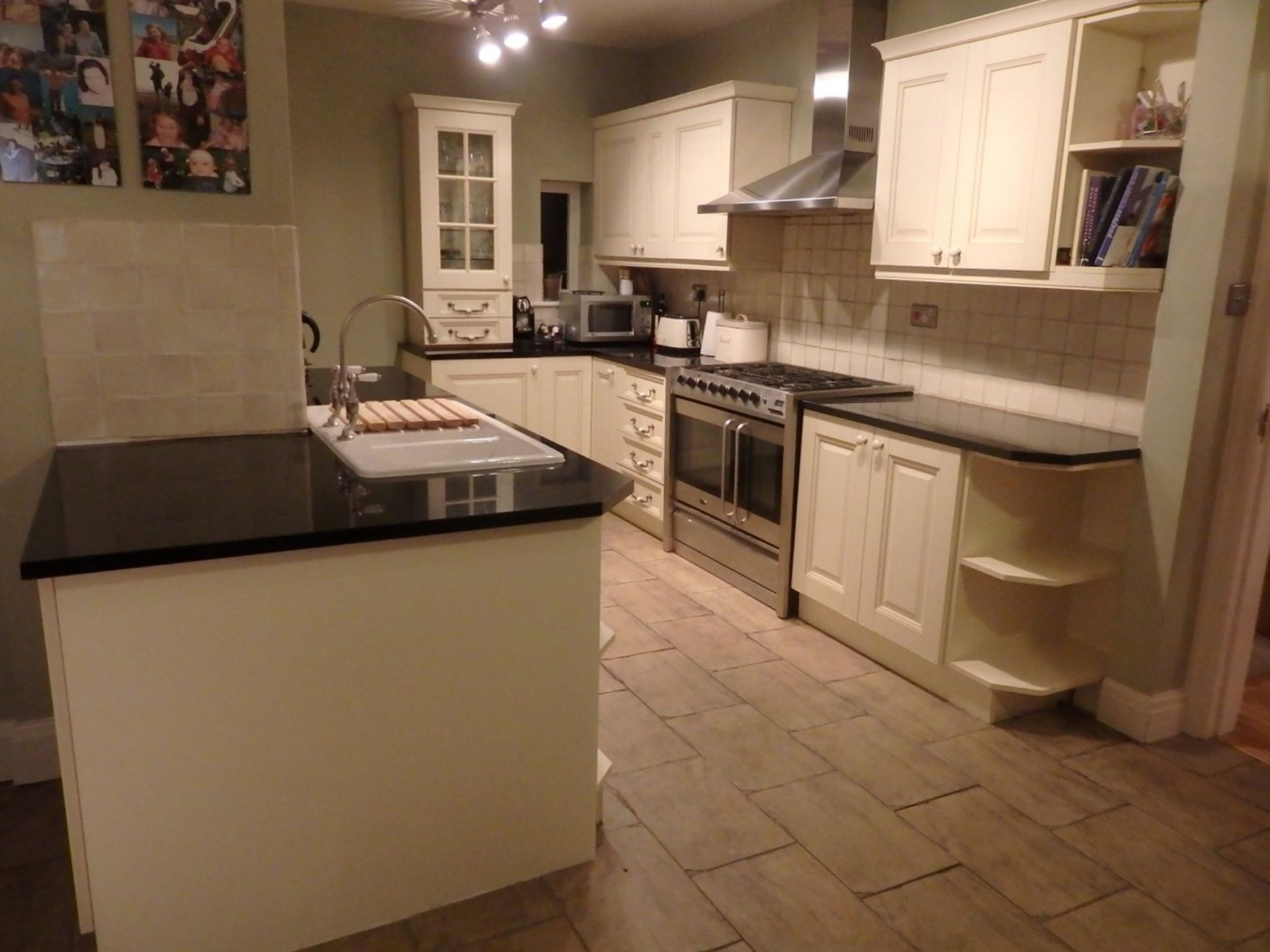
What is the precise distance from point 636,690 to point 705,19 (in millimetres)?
3539

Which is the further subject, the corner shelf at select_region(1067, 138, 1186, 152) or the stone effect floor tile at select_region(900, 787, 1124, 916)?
the corner shelf at select_region(1067, 138, 1186, 152)

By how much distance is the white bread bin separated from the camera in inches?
180

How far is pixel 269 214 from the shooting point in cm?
237

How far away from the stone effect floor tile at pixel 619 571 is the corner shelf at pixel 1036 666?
5.17ft

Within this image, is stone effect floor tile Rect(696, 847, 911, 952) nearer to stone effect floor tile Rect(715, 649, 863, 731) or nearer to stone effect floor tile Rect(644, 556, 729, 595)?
stone effect floor tile Rect(715, 649, 863, 731)

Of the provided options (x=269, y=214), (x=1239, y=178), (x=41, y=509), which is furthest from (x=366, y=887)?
(x=1239, y=178)

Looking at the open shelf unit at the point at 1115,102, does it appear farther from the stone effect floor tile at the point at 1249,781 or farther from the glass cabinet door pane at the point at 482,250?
the glass cabinet door pane at the point at 482,250

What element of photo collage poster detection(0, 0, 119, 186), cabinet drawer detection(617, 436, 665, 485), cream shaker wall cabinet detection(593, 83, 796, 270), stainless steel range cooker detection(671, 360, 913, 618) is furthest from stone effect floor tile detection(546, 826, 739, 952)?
cream shaker wall cabinet detection(593, 83, 796, 270)

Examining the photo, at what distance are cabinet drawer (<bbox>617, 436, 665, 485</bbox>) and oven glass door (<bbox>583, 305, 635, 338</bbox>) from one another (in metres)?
0.75

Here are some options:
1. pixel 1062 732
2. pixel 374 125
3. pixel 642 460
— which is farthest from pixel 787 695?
pixel 374 125

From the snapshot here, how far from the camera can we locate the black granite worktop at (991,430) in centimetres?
267

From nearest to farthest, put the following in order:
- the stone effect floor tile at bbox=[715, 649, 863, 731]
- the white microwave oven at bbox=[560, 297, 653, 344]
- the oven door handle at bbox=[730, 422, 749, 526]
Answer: the stone effect floor tile at bbox=[715, 649, 863, 731]
the oven door handle at bbox=[730, 422, 749, 526]
the white microwave oven at bbox=[560, 297, 653, 344]

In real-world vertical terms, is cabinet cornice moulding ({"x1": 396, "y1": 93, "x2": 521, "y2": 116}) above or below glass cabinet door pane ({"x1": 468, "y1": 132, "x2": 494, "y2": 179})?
above

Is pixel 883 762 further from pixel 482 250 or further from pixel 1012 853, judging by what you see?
pixel 482 250
